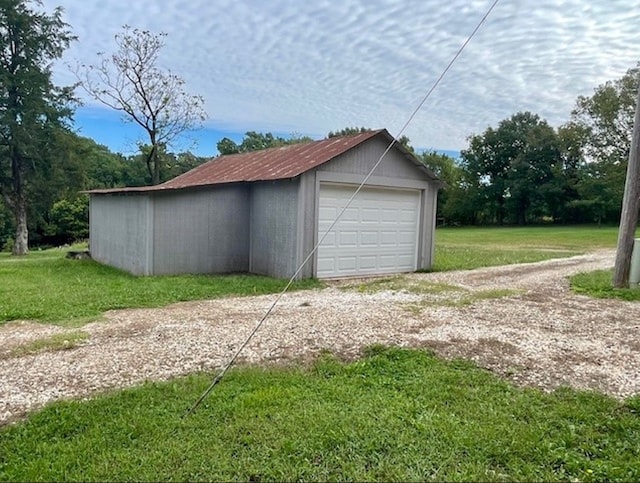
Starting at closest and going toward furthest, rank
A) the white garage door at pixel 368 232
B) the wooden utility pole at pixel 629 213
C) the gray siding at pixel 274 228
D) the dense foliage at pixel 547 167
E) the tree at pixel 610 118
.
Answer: the wooden utility pole at pixel 629 213 → the gray siding at pixel 274 228 → the white garage door at pixel 368 232 → the tree at pixel 610 118 → the dense foliage at pixel 547 167

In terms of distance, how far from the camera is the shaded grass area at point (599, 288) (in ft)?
26.0

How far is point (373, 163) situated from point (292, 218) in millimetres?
2472

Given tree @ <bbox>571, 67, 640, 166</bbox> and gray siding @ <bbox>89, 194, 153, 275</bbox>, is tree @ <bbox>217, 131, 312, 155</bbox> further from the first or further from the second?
gray siding @ <bbox>89, 194, 153, 275</bbox>

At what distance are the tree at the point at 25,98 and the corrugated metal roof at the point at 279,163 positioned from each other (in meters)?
9.01

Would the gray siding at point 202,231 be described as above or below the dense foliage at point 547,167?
below

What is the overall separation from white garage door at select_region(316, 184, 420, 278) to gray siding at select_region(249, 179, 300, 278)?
0.65 m

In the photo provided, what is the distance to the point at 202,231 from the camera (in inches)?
416

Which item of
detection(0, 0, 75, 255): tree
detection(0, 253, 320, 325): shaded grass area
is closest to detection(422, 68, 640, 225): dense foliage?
detection(0, 0, 75, 255): tree

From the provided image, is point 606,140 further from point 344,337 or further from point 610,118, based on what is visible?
point 344,337

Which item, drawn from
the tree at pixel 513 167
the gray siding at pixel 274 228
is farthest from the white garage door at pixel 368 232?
the tree at pixel 513 167

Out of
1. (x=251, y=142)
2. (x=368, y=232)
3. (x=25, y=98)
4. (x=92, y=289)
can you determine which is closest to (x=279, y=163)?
(x=368, y=232)

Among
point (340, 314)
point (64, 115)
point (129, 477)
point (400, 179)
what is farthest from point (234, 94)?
point (129, 477)

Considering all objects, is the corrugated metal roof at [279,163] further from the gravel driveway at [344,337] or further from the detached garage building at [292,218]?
the gravel driveway at [344,337]

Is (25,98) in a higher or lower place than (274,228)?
higher
